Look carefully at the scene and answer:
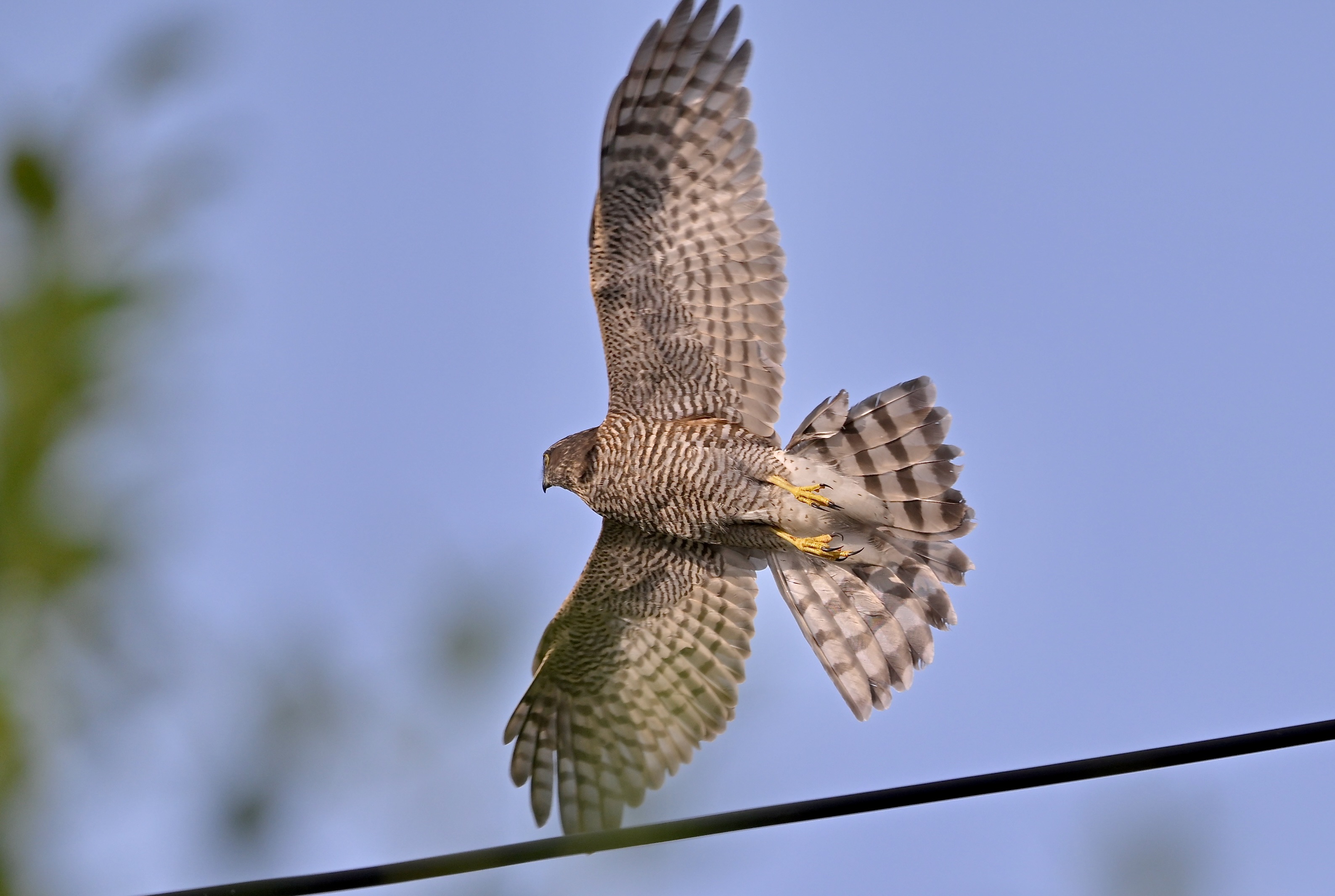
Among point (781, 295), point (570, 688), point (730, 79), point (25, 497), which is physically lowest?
point (570, 688)

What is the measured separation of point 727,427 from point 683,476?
1.17ft

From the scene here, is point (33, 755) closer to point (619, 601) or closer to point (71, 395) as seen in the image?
point (71, 395)

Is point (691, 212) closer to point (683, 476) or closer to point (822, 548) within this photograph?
point (683, 476)

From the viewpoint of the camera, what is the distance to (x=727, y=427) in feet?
24.8

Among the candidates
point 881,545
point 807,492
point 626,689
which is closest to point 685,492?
point 807,492

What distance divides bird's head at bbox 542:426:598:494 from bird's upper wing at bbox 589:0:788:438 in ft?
2.51

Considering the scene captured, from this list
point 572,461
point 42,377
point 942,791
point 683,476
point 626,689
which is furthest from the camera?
point 626,689

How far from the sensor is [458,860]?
73.3 inches

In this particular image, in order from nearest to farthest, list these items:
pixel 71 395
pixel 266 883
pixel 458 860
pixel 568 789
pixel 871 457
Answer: pixel 71 395 → pixel 458 860 → pixel 266 883 → pixel 871 457 → pixel 568 789

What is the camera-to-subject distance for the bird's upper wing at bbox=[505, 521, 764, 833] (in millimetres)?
8461

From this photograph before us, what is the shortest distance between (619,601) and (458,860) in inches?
260

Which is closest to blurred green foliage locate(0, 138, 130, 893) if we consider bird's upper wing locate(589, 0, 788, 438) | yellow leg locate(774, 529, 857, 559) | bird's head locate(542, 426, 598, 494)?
bird's upper wing locate(589, 0, 788, 438)

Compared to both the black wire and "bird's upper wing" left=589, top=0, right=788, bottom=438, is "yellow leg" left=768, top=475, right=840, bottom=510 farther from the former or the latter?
the black wire

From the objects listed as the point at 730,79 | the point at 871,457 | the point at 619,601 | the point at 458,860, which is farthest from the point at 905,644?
the point at 458,860
